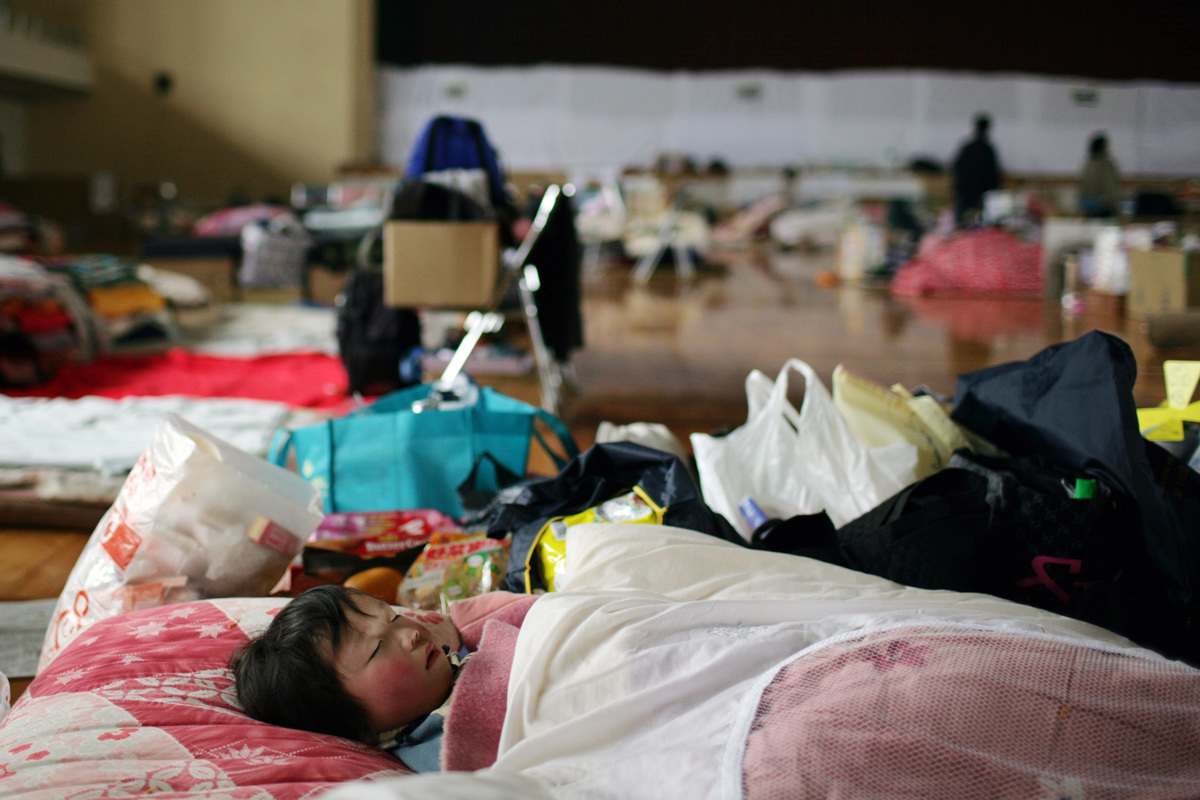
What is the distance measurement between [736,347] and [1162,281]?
6.31ft

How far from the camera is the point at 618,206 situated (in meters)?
8.34

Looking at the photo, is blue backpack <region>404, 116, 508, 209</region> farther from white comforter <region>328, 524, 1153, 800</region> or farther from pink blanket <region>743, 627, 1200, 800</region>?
pink blanket <region>743, 627, 1200, 800</region>

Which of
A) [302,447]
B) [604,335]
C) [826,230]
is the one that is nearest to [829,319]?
[604,335]

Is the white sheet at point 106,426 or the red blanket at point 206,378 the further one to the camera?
the red blanket at point 206,378

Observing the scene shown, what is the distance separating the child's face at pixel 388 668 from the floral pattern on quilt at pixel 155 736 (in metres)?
0.05

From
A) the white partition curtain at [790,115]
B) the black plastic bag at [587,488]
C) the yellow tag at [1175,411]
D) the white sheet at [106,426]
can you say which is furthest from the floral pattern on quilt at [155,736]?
the white partition curtain at [790,115]

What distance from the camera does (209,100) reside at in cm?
1014

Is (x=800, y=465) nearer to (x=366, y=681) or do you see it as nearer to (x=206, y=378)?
(x=366, y=681)

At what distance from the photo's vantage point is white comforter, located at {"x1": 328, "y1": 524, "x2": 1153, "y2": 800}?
2.93 feet

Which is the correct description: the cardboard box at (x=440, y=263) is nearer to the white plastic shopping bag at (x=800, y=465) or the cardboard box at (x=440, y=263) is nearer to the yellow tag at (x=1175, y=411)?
the white plastic shopping bag at (x=800, y=465)

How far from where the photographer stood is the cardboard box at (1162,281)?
12.7 feet

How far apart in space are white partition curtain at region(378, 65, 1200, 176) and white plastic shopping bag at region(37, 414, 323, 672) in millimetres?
10035

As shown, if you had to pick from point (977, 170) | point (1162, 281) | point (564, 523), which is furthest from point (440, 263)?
point (977, 170)

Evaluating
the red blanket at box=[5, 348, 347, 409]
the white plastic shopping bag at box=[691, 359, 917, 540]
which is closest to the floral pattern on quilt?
the white plastic shopping bag at box=[691, 359, 917, 540]
